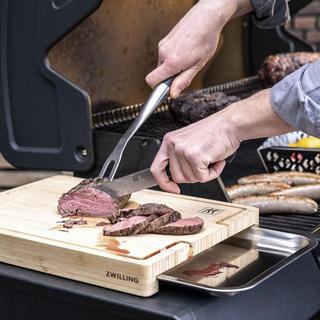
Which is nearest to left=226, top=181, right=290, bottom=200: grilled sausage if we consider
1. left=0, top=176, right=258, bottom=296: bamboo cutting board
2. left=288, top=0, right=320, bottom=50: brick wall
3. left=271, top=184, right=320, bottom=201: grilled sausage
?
left=271, top=184, right=320, bottom=201: grilled sausage

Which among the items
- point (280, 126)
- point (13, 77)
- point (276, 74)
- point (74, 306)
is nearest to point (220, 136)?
point (280, 126)

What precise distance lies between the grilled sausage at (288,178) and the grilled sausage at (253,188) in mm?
45

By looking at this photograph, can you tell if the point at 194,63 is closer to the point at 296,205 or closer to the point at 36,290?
the point at 296,205

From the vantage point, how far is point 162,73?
7.23 ft

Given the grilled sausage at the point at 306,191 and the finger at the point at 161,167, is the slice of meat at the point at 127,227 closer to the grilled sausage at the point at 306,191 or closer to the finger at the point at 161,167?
the finger at the point at 161,167

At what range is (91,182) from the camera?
7.17 feet

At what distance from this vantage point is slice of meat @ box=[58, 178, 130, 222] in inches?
82.7

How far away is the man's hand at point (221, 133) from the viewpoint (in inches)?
73.1

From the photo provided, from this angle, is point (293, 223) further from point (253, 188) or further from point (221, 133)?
point (221, 133)

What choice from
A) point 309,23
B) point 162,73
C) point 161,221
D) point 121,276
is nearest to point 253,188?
point 162,73

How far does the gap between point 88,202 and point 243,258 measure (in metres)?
0.42

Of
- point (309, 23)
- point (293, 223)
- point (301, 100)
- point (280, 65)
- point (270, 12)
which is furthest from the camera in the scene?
point (309, 23)

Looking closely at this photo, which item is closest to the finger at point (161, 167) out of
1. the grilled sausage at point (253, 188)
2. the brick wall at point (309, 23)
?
the grilled sausage at point (253, 188)

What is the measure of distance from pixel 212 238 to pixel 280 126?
0.32m
